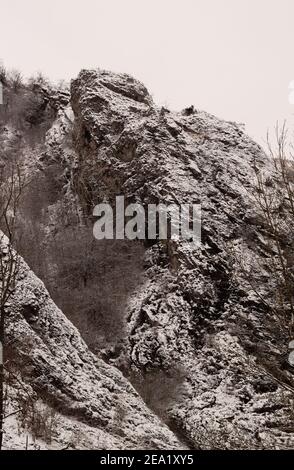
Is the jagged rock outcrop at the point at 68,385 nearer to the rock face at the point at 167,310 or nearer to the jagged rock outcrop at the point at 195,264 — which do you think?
the rock face at the point at 167,310

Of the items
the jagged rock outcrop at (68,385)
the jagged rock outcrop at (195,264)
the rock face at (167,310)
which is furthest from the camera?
the jagged rock outcrop at (195,264)

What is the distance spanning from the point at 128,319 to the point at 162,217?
425cm

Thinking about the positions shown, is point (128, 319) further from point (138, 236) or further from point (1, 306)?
point (1, 306)

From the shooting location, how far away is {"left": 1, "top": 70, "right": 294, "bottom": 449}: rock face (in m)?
11.4

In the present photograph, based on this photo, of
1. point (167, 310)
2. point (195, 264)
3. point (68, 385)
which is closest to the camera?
point (68, 385)

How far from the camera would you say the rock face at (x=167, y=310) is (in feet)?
37.5

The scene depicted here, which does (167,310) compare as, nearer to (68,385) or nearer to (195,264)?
(195,264)

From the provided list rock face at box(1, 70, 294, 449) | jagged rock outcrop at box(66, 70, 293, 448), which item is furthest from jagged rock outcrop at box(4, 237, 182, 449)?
jagged rock outcrop at box(66, 70, 293, 448)

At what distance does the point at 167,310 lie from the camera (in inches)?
648

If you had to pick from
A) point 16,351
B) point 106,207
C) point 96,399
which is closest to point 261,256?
point 106,207

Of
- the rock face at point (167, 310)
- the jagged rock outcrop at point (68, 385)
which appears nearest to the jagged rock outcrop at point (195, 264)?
the rock face at point (167, 310)

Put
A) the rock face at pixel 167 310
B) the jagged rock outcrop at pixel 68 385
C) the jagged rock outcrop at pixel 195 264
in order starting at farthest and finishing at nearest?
the jagged rock outcrop at pixel 195 264 < the rock face at pixel 167 310 < the jagged rock outcrop at pixel 68 385

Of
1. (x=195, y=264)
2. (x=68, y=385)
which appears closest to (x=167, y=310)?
(x=195, y=264)

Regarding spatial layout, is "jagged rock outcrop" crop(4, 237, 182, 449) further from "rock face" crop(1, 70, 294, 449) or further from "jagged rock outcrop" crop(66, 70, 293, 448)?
"jagged rock outcrop" crop(66, 70, 293, 448)
